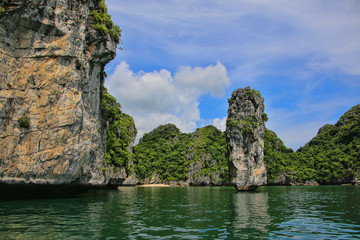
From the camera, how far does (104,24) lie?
28453 millimetres

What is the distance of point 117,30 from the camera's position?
97.9ft

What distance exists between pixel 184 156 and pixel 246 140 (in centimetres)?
6377

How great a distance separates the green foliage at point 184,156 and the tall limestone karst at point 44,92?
62.3 meters

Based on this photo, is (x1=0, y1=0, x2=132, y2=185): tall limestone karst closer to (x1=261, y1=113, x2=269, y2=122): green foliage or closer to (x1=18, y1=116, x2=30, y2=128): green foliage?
(x1=18, y1=116, x2=30, y2=128): green foliage

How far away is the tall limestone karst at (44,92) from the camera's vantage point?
2145 cm

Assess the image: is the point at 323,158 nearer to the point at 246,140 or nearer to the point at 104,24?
the point at 246,140

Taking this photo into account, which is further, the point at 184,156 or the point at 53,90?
the point at 184,156

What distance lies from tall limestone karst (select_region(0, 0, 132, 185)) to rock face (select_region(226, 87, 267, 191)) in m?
27.5

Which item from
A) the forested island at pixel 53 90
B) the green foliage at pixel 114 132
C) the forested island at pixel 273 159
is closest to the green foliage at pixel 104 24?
the forested island at pixel 53 90

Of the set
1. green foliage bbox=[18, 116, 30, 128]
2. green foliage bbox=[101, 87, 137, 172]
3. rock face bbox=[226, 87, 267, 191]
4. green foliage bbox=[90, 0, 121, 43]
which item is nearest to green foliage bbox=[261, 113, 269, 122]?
rock face bbox=[226, 87, 267, 191]

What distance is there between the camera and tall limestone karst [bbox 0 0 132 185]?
21.5 meters

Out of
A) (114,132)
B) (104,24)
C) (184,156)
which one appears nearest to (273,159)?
(184,156)

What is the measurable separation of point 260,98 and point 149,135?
92609mm

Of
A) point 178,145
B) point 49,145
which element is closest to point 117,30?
point 49,145
